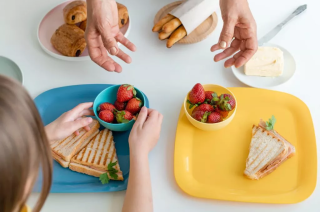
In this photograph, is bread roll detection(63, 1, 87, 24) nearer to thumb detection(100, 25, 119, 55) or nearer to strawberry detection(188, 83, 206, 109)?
thumb detection(100, 25, 119, 55)

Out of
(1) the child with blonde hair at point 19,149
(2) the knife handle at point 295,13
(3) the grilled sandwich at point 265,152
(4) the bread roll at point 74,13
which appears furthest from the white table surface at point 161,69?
(1) the child with blonde hair at point 19,149

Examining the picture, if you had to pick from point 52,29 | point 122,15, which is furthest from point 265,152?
point 52,29

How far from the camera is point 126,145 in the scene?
1.35 m

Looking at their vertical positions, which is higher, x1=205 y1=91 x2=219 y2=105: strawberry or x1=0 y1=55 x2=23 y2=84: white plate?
x1=0 y1=55 x2=23 y2=84: white plate

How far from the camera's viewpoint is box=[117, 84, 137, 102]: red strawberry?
1.35m

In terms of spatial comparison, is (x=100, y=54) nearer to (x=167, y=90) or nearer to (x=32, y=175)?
(x=167, y=90)

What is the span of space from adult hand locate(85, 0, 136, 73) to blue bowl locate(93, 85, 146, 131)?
0.42 feet

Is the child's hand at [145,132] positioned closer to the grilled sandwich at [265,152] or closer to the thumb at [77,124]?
the thumb at [77,124]

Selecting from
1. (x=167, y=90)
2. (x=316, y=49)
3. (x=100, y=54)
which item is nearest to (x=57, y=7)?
(x=100, y=54)

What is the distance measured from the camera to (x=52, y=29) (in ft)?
5.88

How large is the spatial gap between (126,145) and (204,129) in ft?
1.13

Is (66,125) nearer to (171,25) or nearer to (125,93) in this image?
(125,93)

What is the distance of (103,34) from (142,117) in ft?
1.49

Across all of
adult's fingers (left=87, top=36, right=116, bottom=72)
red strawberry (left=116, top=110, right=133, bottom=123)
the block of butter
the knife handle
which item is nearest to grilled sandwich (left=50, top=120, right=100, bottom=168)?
red strawberry (left=116, top=110, right=133, bottom=123)
